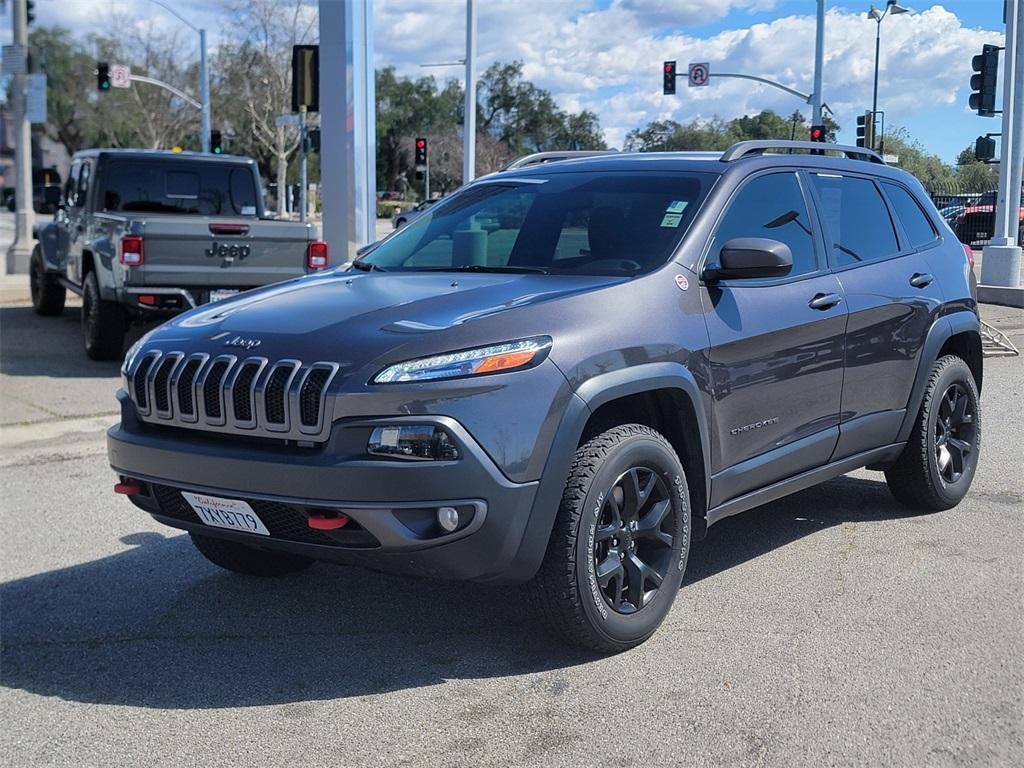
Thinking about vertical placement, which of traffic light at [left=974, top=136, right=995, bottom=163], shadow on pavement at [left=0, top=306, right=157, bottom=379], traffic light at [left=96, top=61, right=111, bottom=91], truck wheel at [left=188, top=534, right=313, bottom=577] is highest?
traffic light at [left=96, top=61, right=111, bottom=91]

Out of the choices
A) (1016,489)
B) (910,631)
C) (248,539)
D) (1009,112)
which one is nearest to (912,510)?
(1016,489)

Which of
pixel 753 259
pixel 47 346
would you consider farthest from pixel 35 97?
pixel 753 259

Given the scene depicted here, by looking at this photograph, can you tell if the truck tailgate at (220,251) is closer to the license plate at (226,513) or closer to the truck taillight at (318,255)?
the truck taillight at (318,255)

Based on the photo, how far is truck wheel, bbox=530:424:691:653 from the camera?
3.84 metres

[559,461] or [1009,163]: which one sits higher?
[1009,163]

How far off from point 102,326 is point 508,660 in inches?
325

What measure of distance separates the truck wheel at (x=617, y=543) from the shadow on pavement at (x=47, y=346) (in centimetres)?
796

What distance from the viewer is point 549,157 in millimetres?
6082

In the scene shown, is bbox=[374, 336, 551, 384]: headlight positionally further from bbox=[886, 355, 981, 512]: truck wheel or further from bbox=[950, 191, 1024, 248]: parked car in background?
bbox=[950, 191, 1024, 248]: parked car in background

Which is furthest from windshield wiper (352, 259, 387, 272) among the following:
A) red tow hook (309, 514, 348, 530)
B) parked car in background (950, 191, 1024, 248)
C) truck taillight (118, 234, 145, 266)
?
parked car in background (950, 191, 1024, 248)

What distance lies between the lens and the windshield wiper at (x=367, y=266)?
17.0ft

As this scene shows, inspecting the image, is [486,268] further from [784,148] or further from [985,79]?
[985,79]

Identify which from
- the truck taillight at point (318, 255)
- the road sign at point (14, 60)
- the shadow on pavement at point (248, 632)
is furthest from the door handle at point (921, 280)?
the road sign at point (14, 60)

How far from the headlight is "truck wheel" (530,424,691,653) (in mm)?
413
